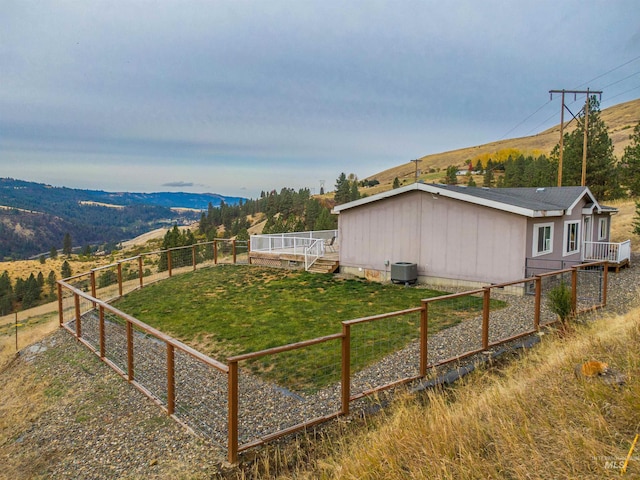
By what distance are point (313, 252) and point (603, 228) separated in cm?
1394

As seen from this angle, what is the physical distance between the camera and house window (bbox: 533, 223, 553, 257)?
1213cm

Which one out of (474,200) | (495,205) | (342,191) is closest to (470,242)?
(474,200)

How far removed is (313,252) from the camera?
17469 mm

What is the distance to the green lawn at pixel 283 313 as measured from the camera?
21.6ft

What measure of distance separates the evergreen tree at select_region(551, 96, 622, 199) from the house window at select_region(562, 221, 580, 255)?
57.2 feet

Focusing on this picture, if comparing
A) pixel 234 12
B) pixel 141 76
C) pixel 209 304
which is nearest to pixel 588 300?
pixel 209 304

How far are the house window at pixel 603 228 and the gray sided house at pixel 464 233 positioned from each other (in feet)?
6.60

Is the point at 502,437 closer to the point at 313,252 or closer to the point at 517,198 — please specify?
the point at 517,198

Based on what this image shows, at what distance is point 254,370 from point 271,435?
2380 millimetres

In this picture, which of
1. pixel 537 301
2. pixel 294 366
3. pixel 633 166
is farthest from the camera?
pixel 633 166

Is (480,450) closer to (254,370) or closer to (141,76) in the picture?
(254,370)

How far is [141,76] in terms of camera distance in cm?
1778

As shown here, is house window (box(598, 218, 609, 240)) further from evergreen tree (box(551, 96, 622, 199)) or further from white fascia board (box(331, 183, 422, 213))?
evergreen tree (box(551, 96, 622, 199))

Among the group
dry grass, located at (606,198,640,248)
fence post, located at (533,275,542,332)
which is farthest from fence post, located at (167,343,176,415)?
dry grass, located at (606,198,640,248)
